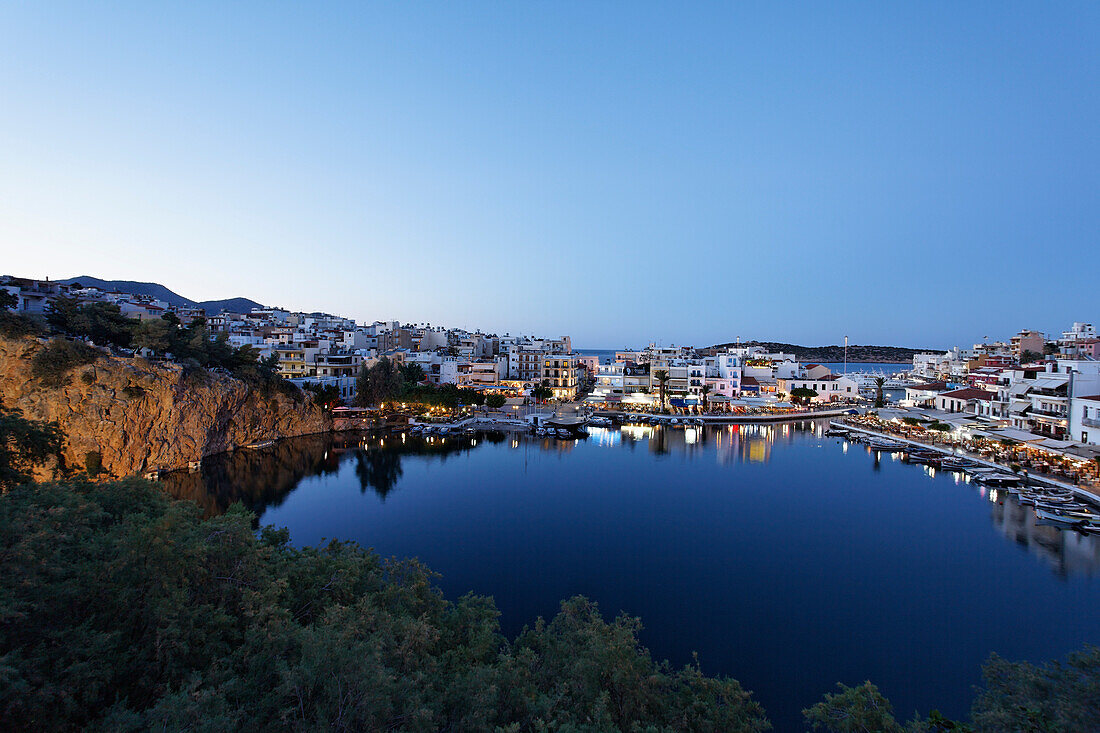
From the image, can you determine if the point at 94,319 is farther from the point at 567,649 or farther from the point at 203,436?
the point at 567,649

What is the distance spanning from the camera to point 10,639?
12.8 feet

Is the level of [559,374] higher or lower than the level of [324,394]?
higher

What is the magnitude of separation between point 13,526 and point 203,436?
22199 millimetres

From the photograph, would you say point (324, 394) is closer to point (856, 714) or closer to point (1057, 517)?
point (856, 714)

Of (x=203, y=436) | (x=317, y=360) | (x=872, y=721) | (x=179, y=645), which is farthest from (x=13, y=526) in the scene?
(x=317, y=360)

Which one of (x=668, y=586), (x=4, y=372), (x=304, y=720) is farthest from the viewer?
(x=4, y=372)

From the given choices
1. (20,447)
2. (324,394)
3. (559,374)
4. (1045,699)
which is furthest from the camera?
(559,374)

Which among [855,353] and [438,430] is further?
[855,353]

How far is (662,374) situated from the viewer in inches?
1650

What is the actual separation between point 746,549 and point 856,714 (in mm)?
10677

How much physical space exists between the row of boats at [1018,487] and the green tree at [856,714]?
16.7 metres

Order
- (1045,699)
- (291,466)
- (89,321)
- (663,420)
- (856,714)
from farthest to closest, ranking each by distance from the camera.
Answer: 1. (663,420)
2. (291,466)
3. (89,321)
4. (1045,699)
5. (856,714)

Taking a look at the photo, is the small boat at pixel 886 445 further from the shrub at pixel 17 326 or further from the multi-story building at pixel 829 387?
the shrub at pixel 17 326

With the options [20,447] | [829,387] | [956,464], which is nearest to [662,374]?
[829,387]
